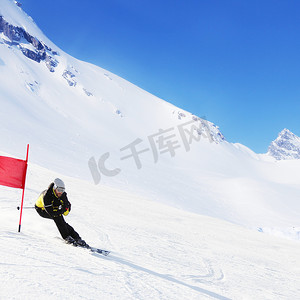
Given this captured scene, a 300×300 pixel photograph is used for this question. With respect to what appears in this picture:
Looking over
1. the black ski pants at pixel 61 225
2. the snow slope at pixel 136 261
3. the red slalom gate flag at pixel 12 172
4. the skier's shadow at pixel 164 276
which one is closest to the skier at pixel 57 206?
the black ski pants at pixel 61 225

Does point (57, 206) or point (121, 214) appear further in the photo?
point (121, 214)

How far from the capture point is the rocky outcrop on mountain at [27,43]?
112 meters

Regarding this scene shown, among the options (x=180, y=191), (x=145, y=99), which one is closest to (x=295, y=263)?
(x=180, y=191)

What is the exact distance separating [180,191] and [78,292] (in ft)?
144

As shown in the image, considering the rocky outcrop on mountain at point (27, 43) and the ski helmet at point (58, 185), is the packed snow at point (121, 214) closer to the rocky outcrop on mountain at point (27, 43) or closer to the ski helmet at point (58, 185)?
the ski helmet at point (58, 185)

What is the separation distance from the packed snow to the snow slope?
0.09ft

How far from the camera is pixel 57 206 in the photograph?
17.3 feet

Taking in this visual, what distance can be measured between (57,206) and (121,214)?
217 inches

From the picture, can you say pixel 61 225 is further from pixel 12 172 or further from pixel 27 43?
pixel 27 43

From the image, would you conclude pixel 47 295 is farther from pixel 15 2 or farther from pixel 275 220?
pixel 15 2

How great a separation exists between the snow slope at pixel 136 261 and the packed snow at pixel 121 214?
3cm

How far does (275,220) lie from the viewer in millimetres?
45500
